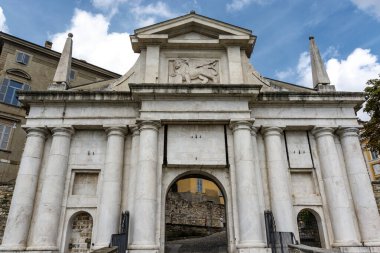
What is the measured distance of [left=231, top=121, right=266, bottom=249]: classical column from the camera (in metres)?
11.4

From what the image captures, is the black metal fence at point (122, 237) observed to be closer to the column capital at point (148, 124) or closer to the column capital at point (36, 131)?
the column capital at point (148, 124)

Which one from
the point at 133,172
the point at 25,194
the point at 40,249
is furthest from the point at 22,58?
the point at 40,249

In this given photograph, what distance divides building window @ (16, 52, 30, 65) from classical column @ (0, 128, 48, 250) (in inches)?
577

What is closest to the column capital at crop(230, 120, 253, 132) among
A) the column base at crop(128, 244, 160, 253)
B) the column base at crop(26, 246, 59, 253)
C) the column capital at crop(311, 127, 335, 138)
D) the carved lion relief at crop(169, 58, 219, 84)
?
the carved lion relief at crop(169, 58, 219, 84)

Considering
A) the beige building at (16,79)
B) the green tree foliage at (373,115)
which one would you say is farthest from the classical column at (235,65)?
the beige building at (16,79)

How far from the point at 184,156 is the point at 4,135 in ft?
54.8

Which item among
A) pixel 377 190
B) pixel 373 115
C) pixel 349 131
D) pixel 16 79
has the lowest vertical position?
pixel 377 190

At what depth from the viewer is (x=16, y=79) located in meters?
24.5

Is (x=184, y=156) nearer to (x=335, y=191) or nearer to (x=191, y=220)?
(x=335, y=191)

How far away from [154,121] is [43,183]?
17.6ft

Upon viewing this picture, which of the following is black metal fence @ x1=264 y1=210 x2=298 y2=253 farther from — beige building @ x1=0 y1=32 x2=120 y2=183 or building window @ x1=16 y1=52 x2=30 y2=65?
building window @ x1=16 y1=52 x2=30 y2=65

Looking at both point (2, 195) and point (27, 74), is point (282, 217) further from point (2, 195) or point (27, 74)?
point (27, 74)

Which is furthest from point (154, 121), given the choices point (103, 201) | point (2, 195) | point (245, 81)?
point (2, 195)

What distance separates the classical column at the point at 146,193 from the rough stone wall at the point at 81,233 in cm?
261
